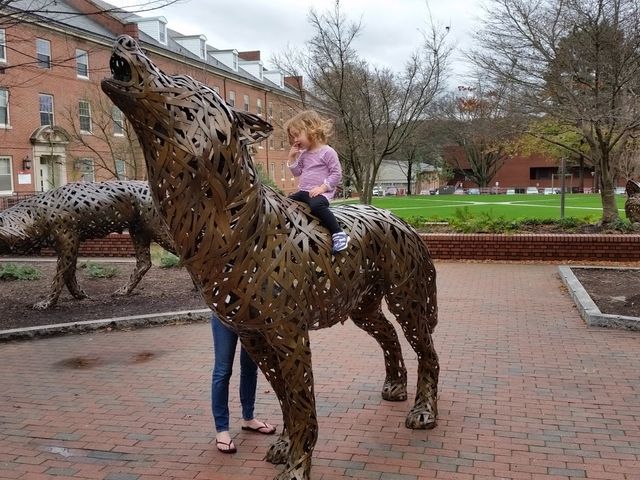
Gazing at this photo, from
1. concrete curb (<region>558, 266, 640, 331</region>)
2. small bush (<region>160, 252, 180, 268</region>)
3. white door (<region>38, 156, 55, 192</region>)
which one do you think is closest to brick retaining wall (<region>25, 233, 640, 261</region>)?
concrete curb (<region>558, 266, 640, 331</region>)

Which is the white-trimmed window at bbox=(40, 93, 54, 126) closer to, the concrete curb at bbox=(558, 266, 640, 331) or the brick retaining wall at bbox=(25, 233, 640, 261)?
the brick retaining wall at bbox=(25, 233, 640, 261)

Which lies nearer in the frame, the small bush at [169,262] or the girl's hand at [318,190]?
the girl's hand at [318,190]

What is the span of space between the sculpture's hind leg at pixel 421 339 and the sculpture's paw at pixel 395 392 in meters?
0.48

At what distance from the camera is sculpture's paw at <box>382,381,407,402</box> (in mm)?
5258

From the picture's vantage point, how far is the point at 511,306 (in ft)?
31.3

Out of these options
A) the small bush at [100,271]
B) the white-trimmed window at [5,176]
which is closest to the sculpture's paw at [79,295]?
the small bush at [100,271]

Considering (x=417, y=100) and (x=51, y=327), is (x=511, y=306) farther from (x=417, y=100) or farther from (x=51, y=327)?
(x=417, y=100)

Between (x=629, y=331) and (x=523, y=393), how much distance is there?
10.1 feet

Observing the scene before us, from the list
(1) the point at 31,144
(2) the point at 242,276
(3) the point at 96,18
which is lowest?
(2) the point at 242,276

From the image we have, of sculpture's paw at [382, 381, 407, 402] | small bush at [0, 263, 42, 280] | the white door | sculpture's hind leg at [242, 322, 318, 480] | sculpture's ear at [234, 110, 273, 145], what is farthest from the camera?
the white door

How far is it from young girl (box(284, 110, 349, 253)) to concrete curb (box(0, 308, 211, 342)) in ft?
16.8

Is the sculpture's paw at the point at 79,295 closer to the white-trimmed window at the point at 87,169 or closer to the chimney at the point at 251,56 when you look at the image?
the white-trimmed window at the point at 87,169

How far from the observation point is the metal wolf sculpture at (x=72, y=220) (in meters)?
8.70

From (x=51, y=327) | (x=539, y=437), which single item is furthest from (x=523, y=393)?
(x=51, y=327)
